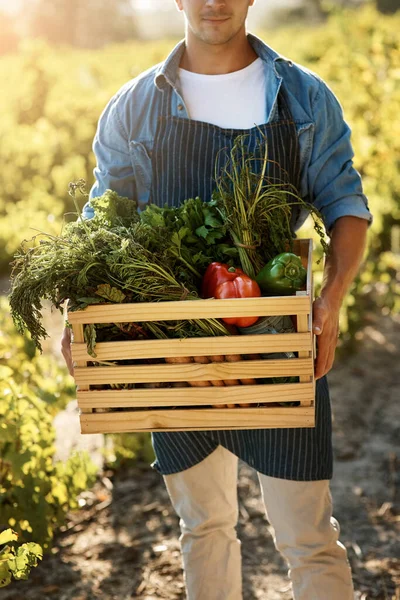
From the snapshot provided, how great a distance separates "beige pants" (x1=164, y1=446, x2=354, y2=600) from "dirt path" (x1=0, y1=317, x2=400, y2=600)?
0.61m

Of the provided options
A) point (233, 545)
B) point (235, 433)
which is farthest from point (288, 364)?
point (233, 545)

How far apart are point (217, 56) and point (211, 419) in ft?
3.56

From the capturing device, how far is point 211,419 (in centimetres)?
206

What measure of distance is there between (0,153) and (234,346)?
21.3ft

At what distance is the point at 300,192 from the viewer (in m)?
2.51

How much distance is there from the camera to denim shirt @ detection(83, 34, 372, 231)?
7.93 feet

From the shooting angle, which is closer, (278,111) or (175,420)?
(175,420)

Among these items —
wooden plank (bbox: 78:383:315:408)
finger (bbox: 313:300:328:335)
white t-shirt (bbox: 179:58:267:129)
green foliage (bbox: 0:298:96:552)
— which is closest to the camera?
A: wooden plank (bbox: 78:383:315:408)

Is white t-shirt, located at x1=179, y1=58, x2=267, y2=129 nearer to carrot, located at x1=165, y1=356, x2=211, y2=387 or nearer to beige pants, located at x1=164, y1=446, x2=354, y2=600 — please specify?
carrot, located at x1=165, y1=356, x2=211, y2=387

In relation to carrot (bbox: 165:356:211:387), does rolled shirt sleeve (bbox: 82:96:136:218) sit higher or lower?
higher

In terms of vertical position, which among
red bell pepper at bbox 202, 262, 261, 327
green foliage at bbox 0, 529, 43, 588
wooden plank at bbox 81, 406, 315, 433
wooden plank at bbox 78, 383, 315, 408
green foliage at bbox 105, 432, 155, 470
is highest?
red bell pepper at bbox 202, 262, 261, 327

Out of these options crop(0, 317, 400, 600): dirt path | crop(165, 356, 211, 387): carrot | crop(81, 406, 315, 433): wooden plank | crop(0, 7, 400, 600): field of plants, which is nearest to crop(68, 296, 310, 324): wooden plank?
crop(165, 356, 211, 387): carrot

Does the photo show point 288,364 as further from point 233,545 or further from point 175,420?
point 233,545

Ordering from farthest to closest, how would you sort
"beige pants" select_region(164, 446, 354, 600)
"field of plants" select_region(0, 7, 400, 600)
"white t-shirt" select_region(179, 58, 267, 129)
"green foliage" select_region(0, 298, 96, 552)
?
"field of plants" select_region(0, 7, 400, 600) < "green foliage" select_region(0, 298, 96, 552) < "white t-shirt" select_region(179, 58, 267, 129) < "beige pants" select_region(164, 446, 354, 600)
